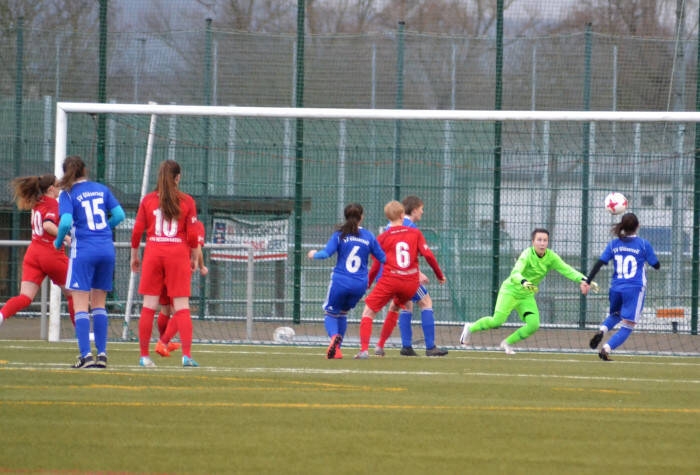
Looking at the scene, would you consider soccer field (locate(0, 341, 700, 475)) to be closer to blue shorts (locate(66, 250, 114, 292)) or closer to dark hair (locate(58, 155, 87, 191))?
blue shorts (locate(66, 250, 114, 292))

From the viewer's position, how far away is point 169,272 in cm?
1010

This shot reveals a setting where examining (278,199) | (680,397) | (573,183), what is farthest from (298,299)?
(680,397)

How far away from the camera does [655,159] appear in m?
16.2

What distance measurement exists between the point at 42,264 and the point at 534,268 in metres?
5.67

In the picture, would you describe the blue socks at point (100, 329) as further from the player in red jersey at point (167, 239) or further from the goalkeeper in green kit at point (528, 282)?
the goalkeeper in green kit at point (528, 282)

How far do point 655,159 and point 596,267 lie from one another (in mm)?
3121

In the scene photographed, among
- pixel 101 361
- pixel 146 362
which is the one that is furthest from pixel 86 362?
pixel 146 362

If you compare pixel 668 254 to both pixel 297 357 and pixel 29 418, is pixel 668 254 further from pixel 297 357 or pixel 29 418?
pixel 29 418

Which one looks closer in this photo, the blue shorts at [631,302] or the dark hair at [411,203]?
the dark hair at [411,203]

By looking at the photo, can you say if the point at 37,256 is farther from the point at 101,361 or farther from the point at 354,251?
the point at 354,251

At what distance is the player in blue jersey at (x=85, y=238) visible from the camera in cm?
1001

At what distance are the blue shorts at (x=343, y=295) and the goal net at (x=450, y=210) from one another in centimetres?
315

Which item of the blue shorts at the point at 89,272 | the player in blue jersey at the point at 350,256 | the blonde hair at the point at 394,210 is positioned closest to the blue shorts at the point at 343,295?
the player in blue jersey at the point at 350,256

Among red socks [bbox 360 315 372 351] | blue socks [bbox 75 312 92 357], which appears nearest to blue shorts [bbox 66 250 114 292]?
blue socks [bbox 75 312 92 357]
